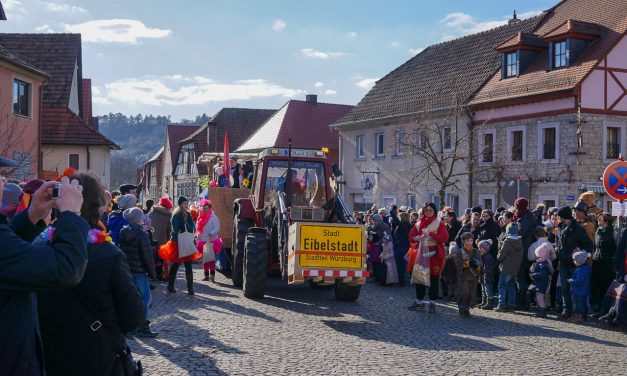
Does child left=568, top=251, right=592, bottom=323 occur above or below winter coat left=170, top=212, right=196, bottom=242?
below

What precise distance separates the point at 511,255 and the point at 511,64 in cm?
2183

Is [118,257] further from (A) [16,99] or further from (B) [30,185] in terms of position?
(A) [16,99]

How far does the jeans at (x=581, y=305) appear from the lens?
43.0 feet

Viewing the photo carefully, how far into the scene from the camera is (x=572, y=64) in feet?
101

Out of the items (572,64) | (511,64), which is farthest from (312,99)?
(572,64)

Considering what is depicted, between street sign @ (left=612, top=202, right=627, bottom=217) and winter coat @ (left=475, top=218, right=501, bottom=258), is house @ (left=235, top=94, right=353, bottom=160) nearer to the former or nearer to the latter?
winter coat @ (left=475, top=218, right=501, bottom=258)

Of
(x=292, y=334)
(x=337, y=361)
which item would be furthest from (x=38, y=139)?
(x=337, y=361)

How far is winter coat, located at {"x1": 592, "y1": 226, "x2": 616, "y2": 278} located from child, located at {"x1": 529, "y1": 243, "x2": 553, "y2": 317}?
739 millimetres

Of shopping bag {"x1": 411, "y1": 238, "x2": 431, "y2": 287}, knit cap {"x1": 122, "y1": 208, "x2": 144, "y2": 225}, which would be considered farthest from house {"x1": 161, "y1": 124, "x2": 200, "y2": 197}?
knit cap {"x1": 122, "y1": 208, "x2": 144, "y2": 225}

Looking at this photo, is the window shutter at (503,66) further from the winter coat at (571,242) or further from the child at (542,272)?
the winter coat at (571,242)

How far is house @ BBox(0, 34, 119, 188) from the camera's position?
36.3 meters

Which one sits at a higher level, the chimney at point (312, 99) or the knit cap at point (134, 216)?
the chimney at point (312, 99)

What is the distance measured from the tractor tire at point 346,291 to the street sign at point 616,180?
183 inches

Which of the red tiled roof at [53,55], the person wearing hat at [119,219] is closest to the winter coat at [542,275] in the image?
the person wearing hat at [119,219]
